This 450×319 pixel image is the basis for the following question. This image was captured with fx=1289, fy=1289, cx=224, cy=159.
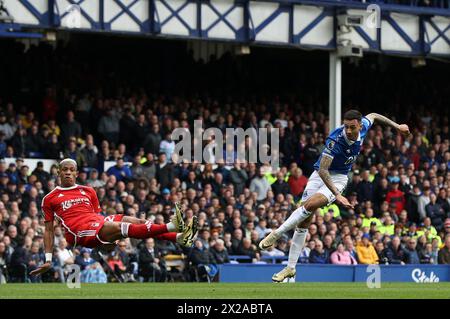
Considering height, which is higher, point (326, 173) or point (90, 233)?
point (326, 173)

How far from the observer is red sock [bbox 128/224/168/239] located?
16.8 meters

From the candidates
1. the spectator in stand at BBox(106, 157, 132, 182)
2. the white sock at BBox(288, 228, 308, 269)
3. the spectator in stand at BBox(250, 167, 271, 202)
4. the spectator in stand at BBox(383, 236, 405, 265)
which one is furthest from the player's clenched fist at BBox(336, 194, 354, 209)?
the spectator in stand at BBox(250, 167, 271, 202)

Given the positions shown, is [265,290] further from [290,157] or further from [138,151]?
[290,157]

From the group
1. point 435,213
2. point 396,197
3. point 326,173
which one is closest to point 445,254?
point 435,213

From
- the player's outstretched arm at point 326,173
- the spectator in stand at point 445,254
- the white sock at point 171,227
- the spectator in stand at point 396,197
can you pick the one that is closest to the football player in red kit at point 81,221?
the white sock at point 171,227

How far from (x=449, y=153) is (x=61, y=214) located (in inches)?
844

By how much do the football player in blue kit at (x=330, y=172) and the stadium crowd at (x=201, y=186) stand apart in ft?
26.8

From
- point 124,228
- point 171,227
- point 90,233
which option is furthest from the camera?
point 90,233

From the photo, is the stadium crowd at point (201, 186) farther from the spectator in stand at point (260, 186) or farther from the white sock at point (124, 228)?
the white sock at point (124, 228)

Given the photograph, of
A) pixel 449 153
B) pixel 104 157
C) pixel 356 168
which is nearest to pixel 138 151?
→ pixel 104 157

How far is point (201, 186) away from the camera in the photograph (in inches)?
1209

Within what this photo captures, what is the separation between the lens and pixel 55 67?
33031mm

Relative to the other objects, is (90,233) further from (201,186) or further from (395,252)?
(395,252)

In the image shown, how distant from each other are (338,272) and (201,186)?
14.0ft
